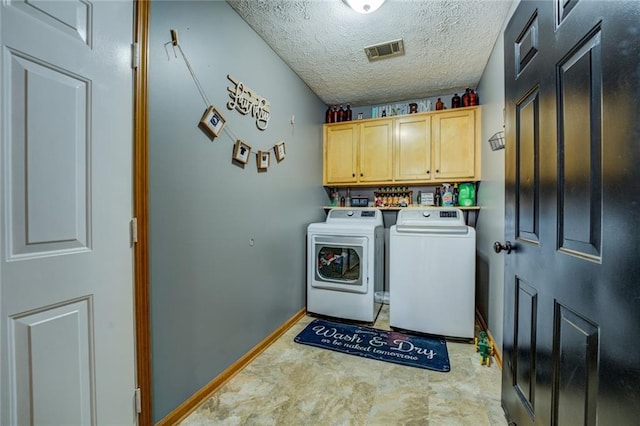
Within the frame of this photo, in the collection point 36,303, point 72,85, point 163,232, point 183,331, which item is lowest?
point 183,331

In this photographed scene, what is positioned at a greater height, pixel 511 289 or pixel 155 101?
pixel 155 101

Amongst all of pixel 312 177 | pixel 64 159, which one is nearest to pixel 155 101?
pixel 64 159

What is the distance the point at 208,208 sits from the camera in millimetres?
1639

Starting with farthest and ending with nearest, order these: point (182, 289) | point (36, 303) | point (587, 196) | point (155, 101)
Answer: point (182, 289) → point (155, 101) → point (36, 303) → point (587, 196)

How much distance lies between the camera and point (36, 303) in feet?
2.84

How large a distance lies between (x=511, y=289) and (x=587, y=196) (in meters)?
0.82

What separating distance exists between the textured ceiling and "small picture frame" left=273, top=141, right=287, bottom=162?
2.65 ft

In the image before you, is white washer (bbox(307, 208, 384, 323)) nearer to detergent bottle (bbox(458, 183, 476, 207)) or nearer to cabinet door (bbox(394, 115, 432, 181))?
cabinet door (bbox(394, 115, 432, 181))

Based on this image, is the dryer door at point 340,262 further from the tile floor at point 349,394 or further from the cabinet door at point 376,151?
the cabinet door at point 376,151

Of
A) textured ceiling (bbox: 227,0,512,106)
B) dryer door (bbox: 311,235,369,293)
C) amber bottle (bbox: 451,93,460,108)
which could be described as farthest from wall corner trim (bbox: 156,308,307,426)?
amber bottle (bbox: 451,93,460,108)

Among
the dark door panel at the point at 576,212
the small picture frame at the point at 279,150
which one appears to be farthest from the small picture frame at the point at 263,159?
the dark door panel at the point at 576,212

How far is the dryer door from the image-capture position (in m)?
2.67

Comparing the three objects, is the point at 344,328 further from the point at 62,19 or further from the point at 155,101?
the point at 62,19

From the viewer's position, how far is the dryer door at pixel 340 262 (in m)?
2.67
